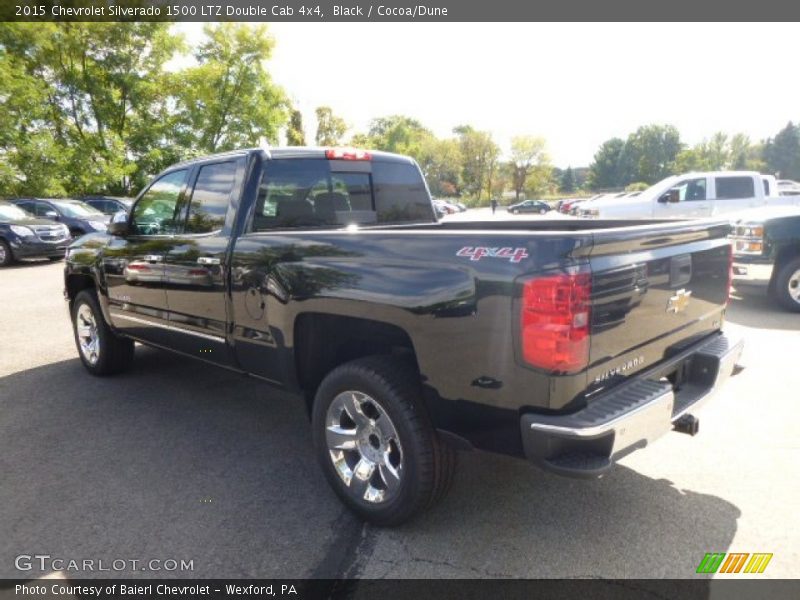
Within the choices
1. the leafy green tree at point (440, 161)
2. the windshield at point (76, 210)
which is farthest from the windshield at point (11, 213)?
the leafy green tree at point (440, 161)

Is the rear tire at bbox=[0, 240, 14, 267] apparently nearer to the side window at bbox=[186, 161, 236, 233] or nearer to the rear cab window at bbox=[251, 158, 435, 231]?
the side window at bbox=[186, 161, 236, 233]

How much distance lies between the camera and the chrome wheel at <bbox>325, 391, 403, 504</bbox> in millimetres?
2775

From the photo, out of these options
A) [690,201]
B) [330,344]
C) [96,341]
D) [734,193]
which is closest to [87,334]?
[96,341]

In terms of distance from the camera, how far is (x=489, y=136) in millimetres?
74688

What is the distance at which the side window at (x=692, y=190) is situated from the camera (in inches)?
531

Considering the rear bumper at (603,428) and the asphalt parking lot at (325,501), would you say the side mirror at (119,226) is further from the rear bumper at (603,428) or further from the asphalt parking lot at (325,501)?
the rear bumper at (603,428)

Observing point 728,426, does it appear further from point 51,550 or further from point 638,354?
point 51,550

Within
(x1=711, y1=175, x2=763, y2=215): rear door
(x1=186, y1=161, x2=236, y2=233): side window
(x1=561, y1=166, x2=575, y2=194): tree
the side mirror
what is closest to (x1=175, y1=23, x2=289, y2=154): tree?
(x1=711, y1=175, x2=763, y2=215): rear door

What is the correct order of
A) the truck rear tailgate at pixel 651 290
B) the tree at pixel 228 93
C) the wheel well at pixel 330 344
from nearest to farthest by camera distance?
1. the truck rear tailgate at pixel 651 290
2. the wheel well at pixel 330 344
3. the tree at pixel 228 93

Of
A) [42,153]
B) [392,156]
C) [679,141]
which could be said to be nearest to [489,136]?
[679,141]

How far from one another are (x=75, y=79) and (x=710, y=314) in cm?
2880

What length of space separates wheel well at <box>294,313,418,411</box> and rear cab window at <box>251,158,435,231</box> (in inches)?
32.4

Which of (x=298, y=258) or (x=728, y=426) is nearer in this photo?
(x=298, y=258)

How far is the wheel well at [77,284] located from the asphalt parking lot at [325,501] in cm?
126
